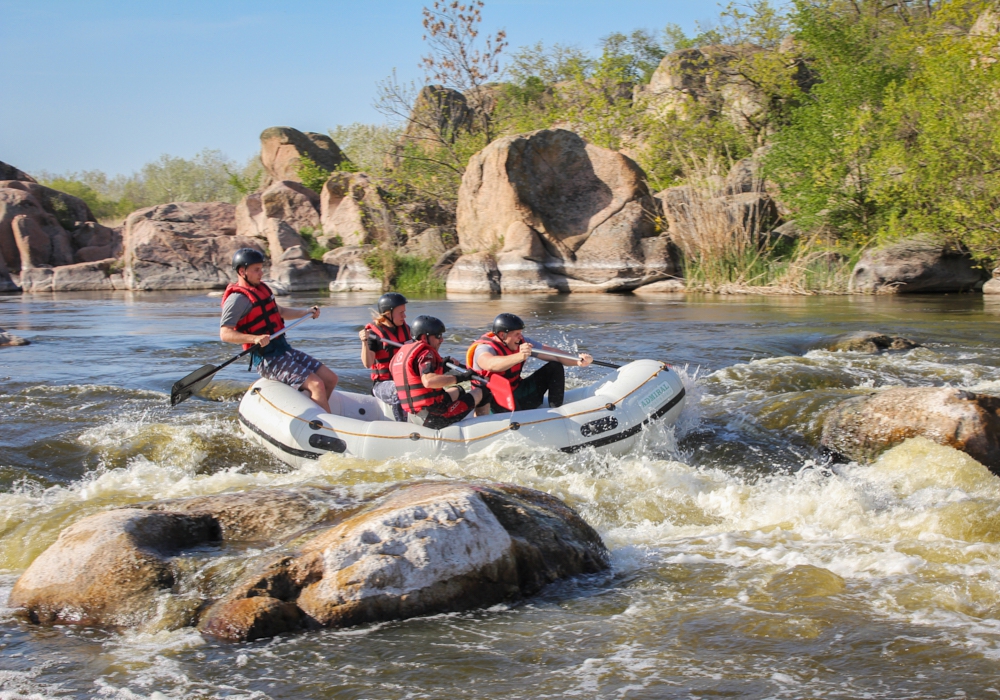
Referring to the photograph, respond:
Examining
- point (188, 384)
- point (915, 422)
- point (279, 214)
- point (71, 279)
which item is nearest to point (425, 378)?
point (188, 384)

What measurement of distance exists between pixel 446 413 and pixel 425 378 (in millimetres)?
358

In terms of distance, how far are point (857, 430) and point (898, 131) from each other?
11799mm

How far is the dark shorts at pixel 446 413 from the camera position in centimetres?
611

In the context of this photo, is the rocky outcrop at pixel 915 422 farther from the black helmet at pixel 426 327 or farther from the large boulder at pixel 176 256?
the large boulder at pixel 176 256

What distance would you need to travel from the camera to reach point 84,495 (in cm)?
543

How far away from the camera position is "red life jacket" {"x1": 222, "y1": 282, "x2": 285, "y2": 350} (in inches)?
258

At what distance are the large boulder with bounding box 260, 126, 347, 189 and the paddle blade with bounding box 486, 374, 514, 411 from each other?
25.9m

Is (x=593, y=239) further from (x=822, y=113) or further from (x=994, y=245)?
(x=994, y=245)

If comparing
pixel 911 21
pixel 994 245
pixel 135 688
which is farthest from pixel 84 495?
pixel 911 21

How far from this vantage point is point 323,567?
3738 mm

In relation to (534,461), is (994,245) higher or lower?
higher

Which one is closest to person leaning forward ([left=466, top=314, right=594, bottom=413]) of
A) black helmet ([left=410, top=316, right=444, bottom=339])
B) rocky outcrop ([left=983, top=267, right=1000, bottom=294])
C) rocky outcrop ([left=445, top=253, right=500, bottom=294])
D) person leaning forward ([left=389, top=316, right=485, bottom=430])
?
person leaning forward ([left=389, top=316, right=485, bottom=430])

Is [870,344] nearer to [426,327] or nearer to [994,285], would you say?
[426,327]

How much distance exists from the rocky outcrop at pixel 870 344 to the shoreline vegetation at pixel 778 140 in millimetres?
5897
